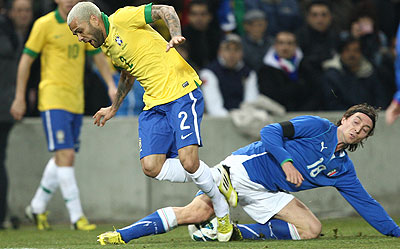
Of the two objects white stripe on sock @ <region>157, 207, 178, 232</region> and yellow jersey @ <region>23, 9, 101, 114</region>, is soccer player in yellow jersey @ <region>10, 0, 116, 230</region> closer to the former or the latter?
yellow jersey @ <region>23, 9, 101, 114</region>

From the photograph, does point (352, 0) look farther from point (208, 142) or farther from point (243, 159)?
point (243, 159)

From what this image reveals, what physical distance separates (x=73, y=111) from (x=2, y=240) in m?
1.77

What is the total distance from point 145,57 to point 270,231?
70.7 inches

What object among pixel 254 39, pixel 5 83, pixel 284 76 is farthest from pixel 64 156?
pixel 254 39

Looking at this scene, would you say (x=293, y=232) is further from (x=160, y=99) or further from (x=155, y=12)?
(x=155, y=12)

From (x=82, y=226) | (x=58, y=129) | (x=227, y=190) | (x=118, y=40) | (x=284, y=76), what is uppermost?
(x=118, y=40)

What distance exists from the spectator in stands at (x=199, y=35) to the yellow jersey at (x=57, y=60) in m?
2.90

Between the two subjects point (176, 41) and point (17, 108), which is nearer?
point (176, 41)

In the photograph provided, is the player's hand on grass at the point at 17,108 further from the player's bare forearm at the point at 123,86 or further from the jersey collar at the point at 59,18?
the player's bare forearm at the point at 123,86

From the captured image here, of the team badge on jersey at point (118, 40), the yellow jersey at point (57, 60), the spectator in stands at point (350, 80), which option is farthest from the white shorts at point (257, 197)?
the spectator in stands at point (350, 80)

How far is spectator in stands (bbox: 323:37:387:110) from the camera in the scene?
10727mm

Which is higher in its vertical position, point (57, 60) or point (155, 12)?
point (155, 12)

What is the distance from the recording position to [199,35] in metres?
11.7

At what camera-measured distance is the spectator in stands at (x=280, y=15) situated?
12.3 meters
